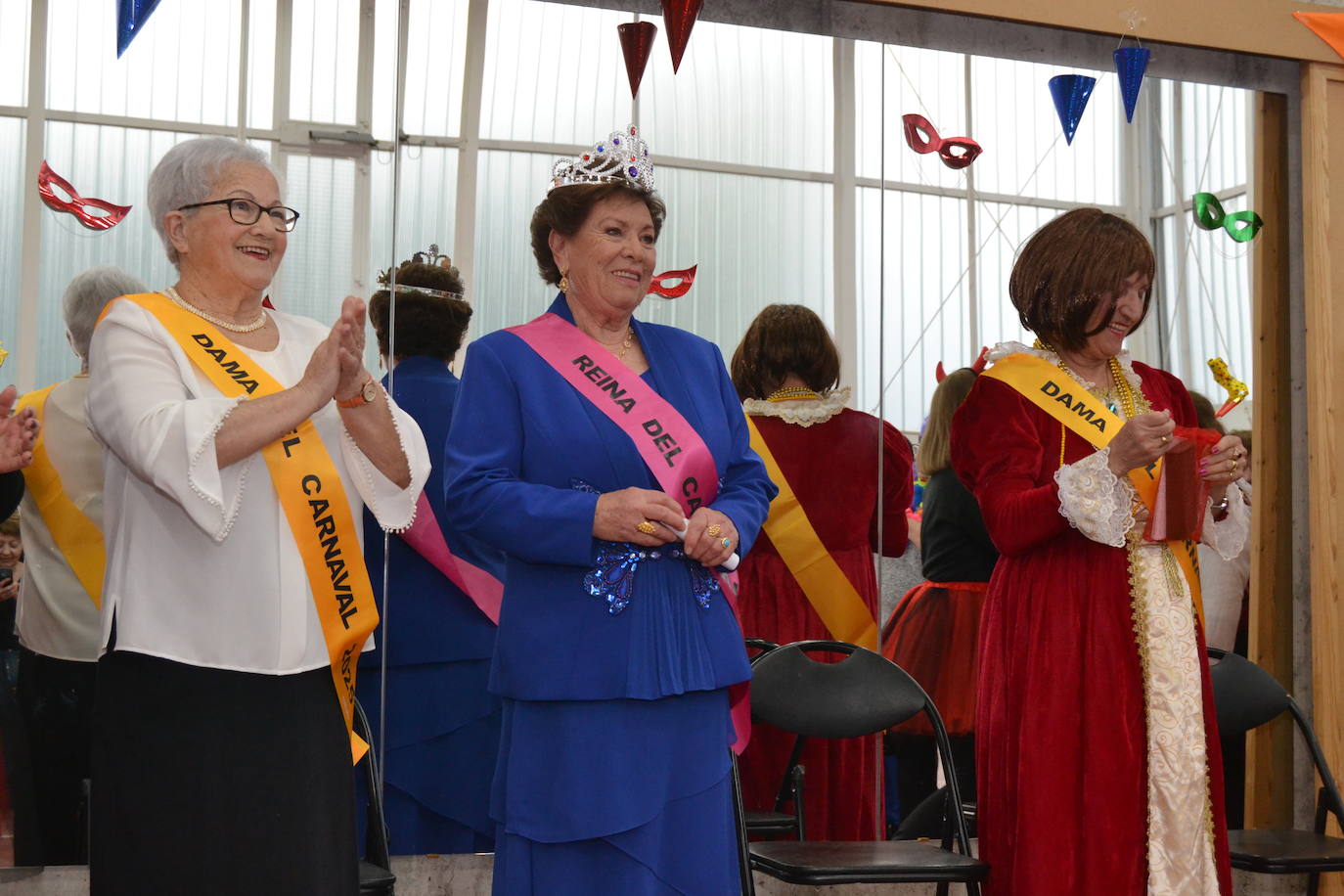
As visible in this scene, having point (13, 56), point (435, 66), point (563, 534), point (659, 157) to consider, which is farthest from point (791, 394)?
point (13, 56)

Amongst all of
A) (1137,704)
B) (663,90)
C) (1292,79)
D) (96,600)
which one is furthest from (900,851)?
(1292,79)

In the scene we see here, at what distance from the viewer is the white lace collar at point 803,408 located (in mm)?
3395

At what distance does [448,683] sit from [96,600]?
722mm

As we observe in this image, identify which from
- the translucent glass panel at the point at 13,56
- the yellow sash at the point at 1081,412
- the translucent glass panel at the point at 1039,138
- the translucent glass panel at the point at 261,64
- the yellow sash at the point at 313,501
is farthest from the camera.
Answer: the translucent glass panel at the point at 1039,138

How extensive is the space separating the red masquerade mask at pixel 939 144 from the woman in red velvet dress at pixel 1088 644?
Answer: 889 mm

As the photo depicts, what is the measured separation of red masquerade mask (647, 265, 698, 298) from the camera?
336 centimetres

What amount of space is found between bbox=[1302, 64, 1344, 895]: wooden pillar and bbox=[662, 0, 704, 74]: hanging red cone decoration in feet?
5.62

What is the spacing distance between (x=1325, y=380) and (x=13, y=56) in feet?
10.6

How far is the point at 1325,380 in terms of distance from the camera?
372cm

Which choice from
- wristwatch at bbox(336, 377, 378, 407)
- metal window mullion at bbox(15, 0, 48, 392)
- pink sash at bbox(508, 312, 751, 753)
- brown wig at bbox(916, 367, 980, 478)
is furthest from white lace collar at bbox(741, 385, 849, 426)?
metal window mullion at bbox(15, 0, 48, 392)

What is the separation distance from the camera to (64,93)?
3029 millimetres

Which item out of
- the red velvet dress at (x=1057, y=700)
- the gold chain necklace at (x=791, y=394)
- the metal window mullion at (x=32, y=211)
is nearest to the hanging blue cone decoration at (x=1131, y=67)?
the gold chain necklace at (x=791, y=394)

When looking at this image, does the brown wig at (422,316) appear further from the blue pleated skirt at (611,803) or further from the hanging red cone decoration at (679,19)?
the blue pleated skirt at (611,803)

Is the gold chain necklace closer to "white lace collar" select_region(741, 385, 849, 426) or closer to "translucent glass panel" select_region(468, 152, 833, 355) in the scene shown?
"white lace collar" select_region(741, 385, 849, 426)
